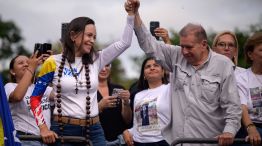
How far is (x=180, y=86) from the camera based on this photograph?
7570mm

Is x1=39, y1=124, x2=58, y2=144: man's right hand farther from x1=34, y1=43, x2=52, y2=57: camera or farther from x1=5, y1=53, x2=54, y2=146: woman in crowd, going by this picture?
x1=34, y1=43, x2=52, y2=57: camera

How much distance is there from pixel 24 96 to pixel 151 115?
1606 millimetres

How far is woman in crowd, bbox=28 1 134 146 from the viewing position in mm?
7387

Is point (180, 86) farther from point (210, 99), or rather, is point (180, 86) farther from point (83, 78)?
point (83, 78)

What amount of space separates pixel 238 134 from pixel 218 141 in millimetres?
853

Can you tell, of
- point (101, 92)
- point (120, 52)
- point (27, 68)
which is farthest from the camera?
point (101, 92)

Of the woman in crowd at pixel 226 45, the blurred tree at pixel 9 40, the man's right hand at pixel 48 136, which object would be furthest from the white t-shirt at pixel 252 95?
the blurred tree at pixel 9 40

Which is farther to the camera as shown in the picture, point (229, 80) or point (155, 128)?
point (155, 128)

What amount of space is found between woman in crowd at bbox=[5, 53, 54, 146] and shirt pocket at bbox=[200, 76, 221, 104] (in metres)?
1.99

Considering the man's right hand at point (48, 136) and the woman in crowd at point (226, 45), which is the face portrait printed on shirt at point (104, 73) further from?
the man's right hand at point (48, 136)

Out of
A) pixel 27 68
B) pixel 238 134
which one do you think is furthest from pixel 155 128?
pixel 27 68

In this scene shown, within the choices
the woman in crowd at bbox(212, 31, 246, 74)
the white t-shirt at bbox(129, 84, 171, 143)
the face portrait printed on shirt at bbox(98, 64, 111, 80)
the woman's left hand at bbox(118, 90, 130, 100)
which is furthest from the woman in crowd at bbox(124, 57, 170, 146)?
the woman in crowd at bbox(212, 31, 246, 74)

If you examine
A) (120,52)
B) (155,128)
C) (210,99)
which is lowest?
(155,128)

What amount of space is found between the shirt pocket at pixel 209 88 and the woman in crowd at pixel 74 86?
39.8 inches
